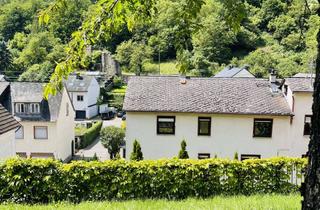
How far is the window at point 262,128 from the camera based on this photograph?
68.8 feet

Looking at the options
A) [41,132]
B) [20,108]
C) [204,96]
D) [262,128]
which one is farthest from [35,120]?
[262,128]

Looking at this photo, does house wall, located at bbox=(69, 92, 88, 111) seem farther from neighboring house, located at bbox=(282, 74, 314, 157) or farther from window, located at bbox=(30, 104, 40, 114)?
neighboring house, located at bbox=(282, 74, 314, 157)

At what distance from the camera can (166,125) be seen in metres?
21.1

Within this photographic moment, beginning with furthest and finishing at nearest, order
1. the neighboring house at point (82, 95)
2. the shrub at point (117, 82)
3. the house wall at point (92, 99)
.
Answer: the shrub at point (117, 82)
the house wall at point (92, 99)
the neighboring house at point (82, 95)

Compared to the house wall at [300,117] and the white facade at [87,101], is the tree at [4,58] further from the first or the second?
the house wall at [300,117]

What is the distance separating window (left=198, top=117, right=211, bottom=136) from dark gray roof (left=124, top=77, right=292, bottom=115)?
20.5 inches

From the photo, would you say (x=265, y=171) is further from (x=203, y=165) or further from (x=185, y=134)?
(x=185, y=134)

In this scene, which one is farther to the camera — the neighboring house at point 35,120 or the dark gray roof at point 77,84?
the dark gray roof at point 77,84

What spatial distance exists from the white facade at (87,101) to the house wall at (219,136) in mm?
31452

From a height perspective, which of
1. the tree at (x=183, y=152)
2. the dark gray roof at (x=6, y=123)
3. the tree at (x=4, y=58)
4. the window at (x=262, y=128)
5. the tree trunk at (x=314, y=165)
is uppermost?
the tree at (x=4, y=58)

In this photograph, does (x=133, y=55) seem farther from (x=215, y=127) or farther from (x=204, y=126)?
(x=215, y=127)

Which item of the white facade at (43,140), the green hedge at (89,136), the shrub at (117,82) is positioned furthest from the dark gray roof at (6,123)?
the shrub at (117,82)

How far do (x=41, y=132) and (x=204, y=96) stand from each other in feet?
44.7

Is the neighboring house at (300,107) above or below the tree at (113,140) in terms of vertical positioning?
above
